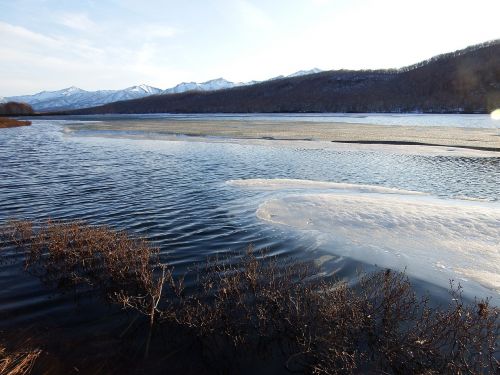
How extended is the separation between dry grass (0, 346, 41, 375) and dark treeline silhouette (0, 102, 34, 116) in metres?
173

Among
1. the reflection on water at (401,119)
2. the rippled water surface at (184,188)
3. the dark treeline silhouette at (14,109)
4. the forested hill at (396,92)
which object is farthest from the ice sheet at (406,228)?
the dark treeline silhouette at (14,109)

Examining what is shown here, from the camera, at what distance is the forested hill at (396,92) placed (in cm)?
13200

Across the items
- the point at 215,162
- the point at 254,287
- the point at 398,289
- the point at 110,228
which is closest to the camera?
the point at 398,289

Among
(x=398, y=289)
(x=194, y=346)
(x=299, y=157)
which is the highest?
(x=398, y=289)

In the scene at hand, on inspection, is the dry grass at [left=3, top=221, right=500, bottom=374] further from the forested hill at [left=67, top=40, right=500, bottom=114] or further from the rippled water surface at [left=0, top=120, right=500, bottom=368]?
the forested hill at [left=67, top=40, right=500, bottom=114]

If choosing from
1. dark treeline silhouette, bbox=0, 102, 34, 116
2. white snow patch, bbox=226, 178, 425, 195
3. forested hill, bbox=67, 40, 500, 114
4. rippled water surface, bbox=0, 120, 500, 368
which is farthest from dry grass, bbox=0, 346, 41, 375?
dark treeline silhouette, bbox=0, 102, 34, 116

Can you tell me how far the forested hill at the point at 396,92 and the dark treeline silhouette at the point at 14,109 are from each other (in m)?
70.5

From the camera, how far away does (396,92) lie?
157 metres

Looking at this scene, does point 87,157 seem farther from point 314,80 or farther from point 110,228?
point 314,80

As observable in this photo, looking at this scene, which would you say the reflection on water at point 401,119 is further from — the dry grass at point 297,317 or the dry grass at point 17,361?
the dry grass at point 17,361

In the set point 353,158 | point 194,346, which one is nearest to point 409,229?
point 194,346

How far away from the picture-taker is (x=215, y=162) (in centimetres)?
2978

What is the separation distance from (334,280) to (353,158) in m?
23.3

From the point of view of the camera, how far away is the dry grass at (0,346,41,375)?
5.50 metres
